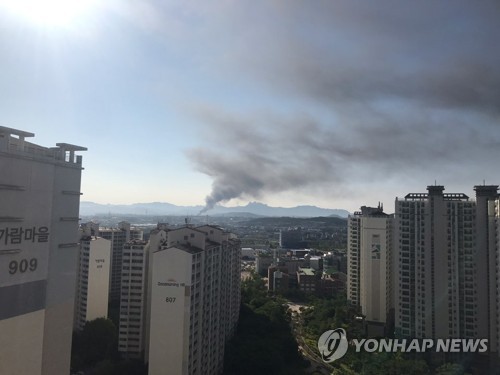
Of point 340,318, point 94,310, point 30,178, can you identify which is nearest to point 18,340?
point 30,178

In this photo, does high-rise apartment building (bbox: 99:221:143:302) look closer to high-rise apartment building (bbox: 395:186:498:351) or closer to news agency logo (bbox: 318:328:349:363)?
news agency logo (bbox: 318:328:349:363)

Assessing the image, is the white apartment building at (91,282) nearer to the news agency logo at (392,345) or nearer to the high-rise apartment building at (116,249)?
the high-rise apartment building at (116,249)

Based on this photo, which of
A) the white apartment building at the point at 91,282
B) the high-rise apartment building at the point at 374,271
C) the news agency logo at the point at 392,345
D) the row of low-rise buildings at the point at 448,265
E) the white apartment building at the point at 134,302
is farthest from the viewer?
the high-rise apartment building at the point at 374,271

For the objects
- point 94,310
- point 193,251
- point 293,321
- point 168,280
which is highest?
point 193,251

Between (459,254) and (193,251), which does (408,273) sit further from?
(193,251)

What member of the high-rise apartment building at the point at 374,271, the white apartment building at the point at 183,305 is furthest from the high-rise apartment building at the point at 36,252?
the high-rise apartment building at the point at 374,271

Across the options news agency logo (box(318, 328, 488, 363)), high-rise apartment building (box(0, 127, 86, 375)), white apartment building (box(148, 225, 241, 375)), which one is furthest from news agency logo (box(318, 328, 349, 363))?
high-rise apartment building (box(0, 127, 86, 375))
